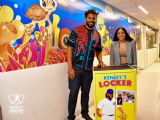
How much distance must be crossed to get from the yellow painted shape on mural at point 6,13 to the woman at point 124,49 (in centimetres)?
150

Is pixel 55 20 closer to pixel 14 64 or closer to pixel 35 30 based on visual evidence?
pixel 35 30

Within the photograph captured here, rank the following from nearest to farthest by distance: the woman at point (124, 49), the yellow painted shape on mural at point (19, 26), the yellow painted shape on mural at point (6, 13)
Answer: the yellow painted shape on mural at point (6, 13) → the yellow painted shape on mural at point (19, 26) → the woman at point (124, 49)

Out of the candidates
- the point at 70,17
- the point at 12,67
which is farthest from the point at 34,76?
the point at 70,17

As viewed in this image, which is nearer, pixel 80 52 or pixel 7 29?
pixel 7 29

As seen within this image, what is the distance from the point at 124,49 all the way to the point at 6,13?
167cm

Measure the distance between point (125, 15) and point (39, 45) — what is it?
151 inches

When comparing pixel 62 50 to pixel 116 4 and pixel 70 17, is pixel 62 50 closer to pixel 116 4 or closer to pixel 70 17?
pixel 70 17

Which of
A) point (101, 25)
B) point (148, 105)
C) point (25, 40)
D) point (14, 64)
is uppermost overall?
point (101, 25)

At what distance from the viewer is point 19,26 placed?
1.52 meters

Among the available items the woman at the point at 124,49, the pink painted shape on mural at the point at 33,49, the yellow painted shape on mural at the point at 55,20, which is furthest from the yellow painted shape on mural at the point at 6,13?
the woman at the point at 124,49

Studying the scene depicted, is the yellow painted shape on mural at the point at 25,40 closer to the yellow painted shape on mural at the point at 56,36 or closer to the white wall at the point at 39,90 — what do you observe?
the white wall at the point at 39,90

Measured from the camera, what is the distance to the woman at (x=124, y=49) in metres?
2.10

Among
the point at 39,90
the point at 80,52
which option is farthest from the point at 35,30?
the point at 39,90

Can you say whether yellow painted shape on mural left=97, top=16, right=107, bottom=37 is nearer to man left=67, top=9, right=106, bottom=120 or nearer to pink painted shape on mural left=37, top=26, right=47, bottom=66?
man left=67, top=9, right=106, bottom=120
